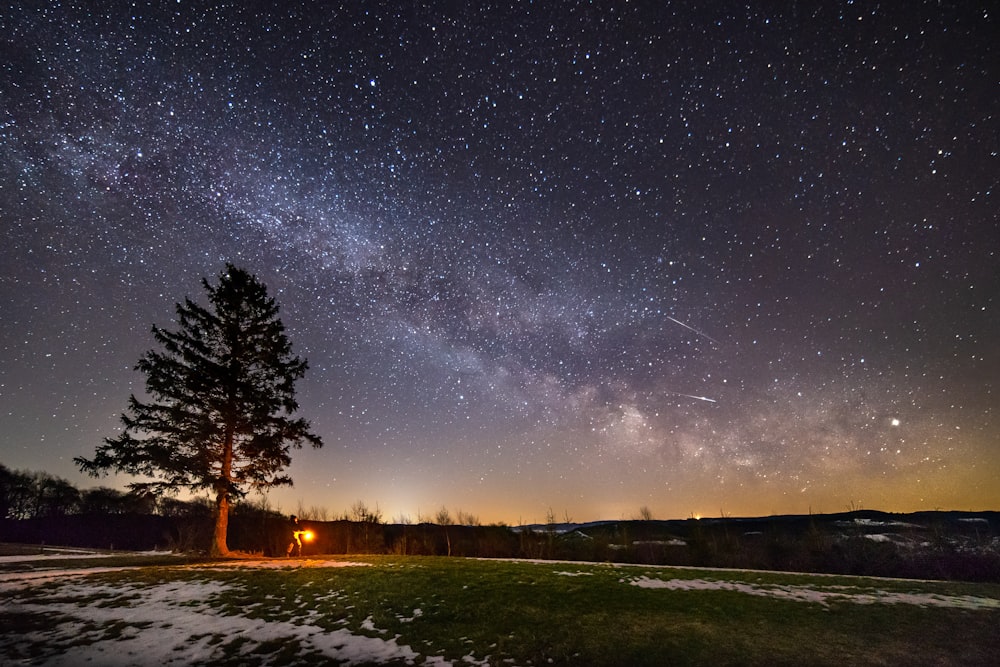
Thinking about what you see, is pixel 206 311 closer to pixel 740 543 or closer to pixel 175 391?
pixel 175 391

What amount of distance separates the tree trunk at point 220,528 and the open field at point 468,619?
552 centimetres

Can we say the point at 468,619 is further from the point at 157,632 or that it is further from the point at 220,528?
the point at 220,528

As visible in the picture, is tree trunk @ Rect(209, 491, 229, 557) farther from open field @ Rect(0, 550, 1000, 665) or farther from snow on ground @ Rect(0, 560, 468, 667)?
snow on ground @ Rect(0, 560, 468, 667)

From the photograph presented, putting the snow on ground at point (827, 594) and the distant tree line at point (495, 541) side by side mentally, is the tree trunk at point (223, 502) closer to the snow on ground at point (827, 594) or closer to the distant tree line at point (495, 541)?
the distant tree line at point (495, 541)

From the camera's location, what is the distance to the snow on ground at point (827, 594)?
14.2 metres

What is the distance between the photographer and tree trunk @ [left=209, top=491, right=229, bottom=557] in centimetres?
2272

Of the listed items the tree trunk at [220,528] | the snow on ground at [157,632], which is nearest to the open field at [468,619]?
the snow on ground at [157,632]

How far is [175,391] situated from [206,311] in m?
4.97

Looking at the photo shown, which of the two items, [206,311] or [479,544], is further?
[479,544]

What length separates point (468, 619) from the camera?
12.1 meters

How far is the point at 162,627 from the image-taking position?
1080cm

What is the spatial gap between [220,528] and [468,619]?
18.0 meters

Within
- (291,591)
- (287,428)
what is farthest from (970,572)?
(287,428)

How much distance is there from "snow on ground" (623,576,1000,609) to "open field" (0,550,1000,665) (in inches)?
4.2
